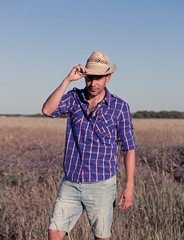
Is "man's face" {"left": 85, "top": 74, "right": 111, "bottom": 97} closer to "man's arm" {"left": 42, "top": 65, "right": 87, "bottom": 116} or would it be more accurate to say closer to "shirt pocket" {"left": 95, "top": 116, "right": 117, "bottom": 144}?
"man's arm" {"left": 42, "top": 65, "right": 87, "bottom": 116}

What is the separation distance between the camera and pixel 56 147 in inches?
317

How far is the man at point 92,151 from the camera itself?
94.7 inches

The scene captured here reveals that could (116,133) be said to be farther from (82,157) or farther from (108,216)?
(108,216)

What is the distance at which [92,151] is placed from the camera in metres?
2.41

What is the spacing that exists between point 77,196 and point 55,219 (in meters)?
0.25

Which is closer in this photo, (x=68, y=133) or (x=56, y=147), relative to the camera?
(x=68, y=133)

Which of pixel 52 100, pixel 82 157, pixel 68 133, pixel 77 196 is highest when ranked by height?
pixel 52 100

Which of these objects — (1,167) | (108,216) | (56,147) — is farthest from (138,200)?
(56,147)

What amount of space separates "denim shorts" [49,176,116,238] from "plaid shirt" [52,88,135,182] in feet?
0.22

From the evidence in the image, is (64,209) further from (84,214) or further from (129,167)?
(84,214)

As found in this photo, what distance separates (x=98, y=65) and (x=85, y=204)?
114 centimetres

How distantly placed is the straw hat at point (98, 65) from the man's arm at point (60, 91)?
8 cm

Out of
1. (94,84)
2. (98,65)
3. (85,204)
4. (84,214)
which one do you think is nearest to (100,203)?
(85,204)

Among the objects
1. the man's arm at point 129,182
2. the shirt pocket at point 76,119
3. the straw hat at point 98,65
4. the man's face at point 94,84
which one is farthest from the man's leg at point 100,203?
the straw hat at point 98,65
